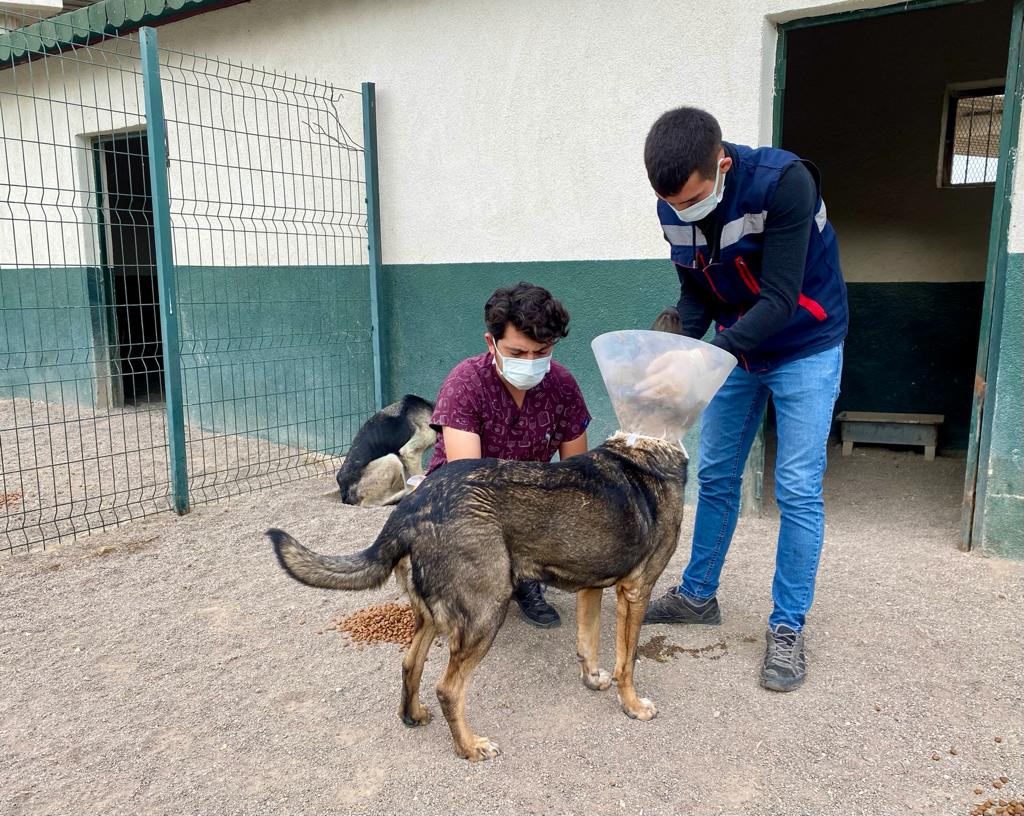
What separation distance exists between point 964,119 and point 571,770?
7101mm

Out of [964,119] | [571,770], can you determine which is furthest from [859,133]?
[571,770]

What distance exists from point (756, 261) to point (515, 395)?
1.06 metres

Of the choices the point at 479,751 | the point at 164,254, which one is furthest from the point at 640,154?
the point at 479,751

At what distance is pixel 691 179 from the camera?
2508 mm

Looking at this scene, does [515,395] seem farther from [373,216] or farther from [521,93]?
[373,216]

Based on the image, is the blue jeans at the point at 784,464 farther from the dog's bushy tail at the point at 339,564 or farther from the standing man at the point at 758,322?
the dog's bushy tail at the point at 339,564

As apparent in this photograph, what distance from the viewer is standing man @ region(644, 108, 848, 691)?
2609mm

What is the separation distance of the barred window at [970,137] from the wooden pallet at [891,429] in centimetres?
217

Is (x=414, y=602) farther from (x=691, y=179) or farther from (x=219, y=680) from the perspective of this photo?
(x=691, y=179)

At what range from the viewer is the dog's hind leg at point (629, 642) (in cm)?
273

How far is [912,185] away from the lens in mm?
7027

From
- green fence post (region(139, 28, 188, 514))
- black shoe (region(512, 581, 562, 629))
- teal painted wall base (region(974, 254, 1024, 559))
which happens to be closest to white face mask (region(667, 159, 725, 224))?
black shoe (region(512, 581, 562, 629))

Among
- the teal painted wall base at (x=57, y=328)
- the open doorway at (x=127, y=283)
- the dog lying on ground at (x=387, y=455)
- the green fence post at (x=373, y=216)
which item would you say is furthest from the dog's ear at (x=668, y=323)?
the teal painted wall base at (x=57, y=328)

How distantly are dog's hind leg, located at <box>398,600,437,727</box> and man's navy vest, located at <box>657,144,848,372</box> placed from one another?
1.57 m
